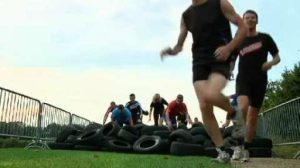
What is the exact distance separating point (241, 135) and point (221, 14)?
2.46 m

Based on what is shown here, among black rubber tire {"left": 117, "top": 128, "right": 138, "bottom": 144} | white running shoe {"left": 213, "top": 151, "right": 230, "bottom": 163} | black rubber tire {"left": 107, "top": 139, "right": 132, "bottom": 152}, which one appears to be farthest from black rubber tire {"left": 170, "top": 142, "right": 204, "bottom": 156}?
white running shoe {"left": 213, "top": 151, "right": 230, "bottom": 163}

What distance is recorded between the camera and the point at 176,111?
18.1 m

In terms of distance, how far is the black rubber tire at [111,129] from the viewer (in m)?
15.9

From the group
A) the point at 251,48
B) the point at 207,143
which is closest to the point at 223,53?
the point at 251,48

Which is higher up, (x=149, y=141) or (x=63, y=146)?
(x=149, y=141)

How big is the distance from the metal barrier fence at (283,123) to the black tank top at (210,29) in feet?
23.8

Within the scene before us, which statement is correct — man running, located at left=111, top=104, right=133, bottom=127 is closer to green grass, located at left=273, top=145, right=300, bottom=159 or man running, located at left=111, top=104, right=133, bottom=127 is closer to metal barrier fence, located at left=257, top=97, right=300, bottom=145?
metal barrier fence, located at left=257, top=97, right=300, bottom=145

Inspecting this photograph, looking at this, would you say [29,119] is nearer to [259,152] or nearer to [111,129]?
[111,129]

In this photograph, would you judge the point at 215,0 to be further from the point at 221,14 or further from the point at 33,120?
the point at 33,120

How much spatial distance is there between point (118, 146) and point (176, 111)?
4.00m

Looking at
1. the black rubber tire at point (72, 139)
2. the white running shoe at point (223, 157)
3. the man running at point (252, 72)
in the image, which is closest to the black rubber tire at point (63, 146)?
the black rubber tire at point (72, 139)

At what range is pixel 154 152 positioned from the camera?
1333cm

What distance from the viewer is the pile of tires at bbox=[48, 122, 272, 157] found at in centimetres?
1199

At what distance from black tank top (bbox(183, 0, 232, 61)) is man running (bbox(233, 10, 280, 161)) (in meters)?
1.72
